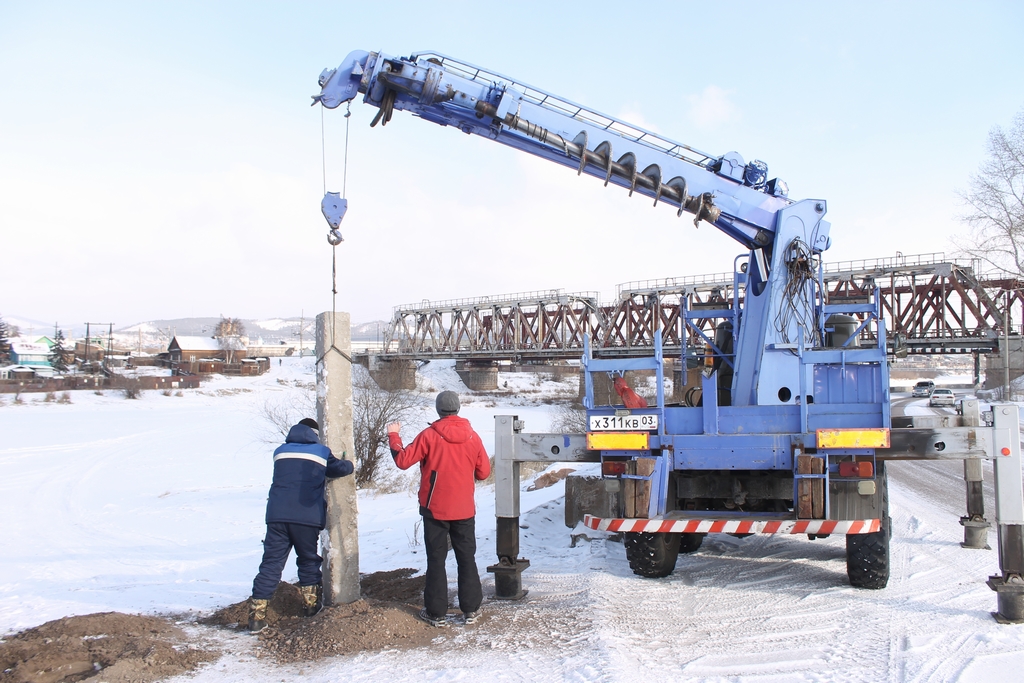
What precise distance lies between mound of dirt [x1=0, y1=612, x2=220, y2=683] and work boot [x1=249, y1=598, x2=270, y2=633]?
47cm

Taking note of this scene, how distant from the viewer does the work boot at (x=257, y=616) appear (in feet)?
18.5

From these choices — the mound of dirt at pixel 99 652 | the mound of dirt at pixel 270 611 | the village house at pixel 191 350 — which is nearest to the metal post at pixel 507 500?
the mound of dirt at pixel 270 611

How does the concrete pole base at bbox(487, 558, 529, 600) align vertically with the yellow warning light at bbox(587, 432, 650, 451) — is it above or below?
below

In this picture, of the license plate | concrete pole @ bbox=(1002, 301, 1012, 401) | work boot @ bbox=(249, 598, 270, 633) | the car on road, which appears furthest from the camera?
the car on road

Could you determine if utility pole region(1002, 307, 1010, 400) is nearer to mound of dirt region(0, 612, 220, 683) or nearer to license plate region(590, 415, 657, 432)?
license plate region(590, 415, 657, 432)

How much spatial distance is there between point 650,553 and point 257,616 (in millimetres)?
3566

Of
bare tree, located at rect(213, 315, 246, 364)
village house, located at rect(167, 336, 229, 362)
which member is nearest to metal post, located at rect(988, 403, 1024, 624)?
bare tree, located at rect(213, 315, 246, 364)

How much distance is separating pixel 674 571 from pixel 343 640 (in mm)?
3683

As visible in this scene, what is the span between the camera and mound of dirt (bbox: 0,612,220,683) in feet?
15.0

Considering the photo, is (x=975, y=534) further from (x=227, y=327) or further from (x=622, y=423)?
(x=227, y=327)

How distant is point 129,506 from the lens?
14.1 m

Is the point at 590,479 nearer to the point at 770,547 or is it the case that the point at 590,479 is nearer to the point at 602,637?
the point at 602,637

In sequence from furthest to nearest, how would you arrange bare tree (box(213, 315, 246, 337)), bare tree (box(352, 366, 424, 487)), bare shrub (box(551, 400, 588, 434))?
bare tree (box(213, 315, 246, 337)) < bare shrub (box(551, 400, 588, 434)) < bare tree (box(352, 366, 424, 487))

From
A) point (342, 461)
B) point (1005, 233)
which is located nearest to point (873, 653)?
point (342, 461)
